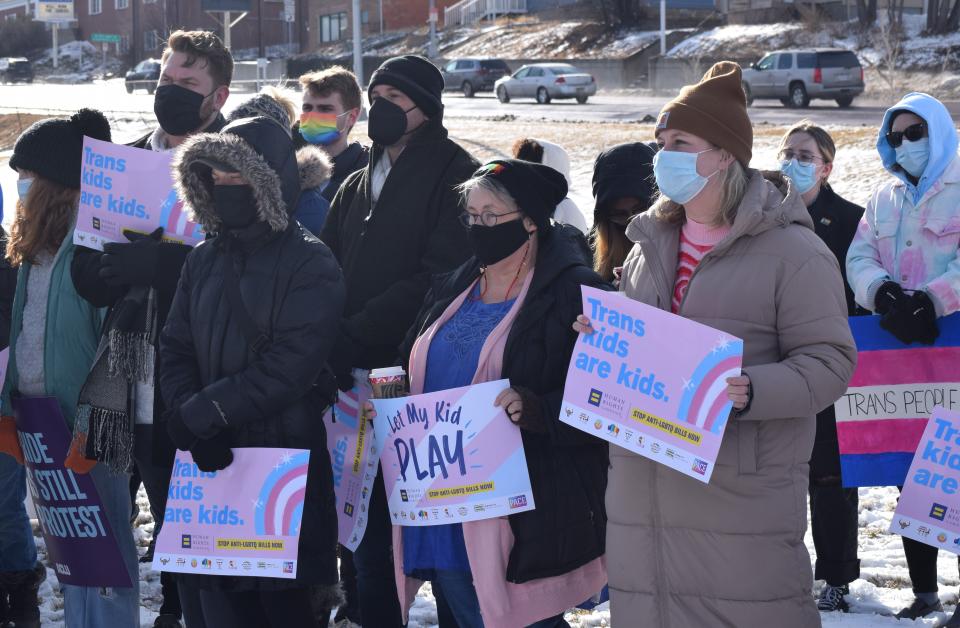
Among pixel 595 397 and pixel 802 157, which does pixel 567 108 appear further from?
pixel 595 397

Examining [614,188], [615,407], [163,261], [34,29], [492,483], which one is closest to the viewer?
[615,407]

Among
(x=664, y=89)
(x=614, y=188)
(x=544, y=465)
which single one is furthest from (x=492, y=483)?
(x=664, y=89)

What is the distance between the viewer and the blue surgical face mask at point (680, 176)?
3.46 m

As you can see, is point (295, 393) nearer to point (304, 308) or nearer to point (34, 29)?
point (304, 308)

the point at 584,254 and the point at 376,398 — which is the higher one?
the point at 584,254

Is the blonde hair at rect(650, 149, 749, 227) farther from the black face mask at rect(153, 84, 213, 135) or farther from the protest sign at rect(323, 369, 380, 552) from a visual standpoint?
the black face mask at rect(153, 84, 213, 135)

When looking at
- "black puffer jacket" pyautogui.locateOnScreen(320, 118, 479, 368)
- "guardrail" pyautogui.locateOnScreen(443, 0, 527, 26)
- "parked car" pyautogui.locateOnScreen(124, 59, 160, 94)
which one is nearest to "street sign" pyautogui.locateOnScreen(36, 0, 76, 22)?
"parked car" pyautogui.locateOnScreen(124, 59, 160, 94)

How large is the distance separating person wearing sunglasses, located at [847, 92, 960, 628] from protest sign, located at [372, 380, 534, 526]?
186 cm

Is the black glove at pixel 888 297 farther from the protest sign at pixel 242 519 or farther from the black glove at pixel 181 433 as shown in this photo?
the black glove at pixel 181 433

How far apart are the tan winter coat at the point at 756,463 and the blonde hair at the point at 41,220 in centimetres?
254

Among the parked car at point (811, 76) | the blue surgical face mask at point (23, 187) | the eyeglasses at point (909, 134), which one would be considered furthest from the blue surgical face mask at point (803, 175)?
the parked car at point (811, 76)

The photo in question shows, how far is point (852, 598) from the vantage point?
5.44 meters

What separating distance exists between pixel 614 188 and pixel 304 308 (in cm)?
146

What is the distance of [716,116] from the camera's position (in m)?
3.50
